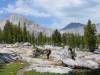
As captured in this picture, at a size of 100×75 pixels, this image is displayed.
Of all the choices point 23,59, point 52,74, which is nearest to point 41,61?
point 23,59

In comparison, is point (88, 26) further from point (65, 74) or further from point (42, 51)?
point (65, 74)

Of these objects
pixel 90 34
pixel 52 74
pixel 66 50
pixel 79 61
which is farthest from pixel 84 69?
pixel 90 34

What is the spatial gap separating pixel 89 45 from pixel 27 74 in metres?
114

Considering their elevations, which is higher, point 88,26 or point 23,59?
point 88,26

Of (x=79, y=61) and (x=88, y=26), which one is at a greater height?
(x=88, y=26)

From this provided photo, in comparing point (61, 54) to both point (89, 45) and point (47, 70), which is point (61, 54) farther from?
point (89, 45)

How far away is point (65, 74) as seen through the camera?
69.5 metres

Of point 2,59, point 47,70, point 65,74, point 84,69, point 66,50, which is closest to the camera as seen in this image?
point 65,74

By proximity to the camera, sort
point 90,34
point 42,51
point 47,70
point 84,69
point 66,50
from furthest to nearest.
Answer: point 90,34, point 42,51, point 66,50, point 84,69, point 47,70

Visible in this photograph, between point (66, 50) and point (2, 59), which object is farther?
point (66, 50)

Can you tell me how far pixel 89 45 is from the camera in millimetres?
174000

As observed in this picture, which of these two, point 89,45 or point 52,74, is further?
point 89,45

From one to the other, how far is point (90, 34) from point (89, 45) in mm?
7130

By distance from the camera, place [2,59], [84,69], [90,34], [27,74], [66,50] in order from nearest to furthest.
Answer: [27,74]
[84,69]
[2,59]
[66,50]
[90,34]
